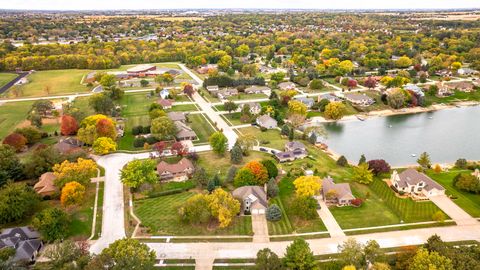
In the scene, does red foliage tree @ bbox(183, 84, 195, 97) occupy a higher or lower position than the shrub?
higher

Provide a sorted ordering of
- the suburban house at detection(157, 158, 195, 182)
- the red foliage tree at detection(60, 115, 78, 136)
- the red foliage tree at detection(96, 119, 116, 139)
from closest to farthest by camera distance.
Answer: the suburban house at detection(157, 158, 195, 182)
the red foliage tree at detection(96, 119, 116, 139)
the red foliage tree at detection(60, 115, 78, 136)

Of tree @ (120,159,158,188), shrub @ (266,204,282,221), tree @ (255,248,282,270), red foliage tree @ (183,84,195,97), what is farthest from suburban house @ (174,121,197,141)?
tree @ (255,248,282,270)

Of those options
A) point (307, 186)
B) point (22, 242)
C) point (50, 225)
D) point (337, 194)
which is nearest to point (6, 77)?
point (50, 225)

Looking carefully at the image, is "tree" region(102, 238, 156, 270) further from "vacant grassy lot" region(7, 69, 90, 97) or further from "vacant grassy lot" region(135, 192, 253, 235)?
"vacant grassy lot" region(7, 69, 90, 97)

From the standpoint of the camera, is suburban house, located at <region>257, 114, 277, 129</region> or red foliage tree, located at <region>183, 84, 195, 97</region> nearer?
suburban house, located at <region>257, 114, 277, 129</region>

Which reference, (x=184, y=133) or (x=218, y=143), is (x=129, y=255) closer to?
(x=218, y=143)

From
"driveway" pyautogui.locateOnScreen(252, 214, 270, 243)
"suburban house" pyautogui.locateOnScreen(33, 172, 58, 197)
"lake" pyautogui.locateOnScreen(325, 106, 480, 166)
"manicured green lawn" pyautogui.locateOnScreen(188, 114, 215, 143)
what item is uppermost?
"suburban house" pyautogui.locateOnScreen(33, 172, 58, 197)

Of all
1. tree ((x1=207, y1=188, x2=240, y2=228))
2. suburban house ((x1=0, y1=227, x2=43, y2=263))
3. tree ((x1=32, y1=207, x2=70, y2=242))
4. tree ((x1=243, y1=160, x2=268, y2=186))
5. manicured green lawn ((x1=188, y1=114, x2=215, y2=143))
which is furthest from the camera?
manicured green lawn ((x1=188, y1=114, x2=215, y2=143))
